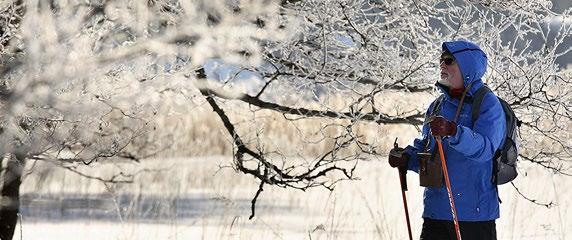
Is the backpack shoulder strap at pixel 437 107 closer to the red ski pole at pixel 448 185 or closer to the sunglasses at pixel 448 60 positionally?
the sunglasses at pixel 448 60

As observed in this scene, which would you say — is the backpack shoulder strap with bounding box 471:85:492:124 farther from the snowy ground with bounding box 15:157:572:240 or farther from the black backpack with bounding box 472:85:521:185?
the snowy ground with bounding box 15:157:572:240

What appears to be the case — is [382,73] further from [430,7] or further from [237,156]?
[237,156]

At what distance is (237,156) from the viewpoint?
7707 mm

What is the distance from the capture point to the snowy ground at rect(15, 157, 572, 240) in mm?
8875

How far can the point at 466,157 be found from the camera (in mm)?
4590

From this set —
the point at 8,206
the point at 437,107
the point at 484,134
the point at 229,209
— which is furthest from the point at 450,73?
the point at 8,206

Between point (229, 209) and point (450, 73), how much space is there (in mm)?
4226

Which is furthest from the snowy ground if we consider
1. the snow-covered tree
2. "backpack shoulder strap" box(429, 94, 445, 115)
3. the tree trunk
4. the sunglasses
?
the sunglasses

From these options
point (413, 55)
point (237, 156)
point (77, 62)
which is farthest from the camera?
point (237, 156)

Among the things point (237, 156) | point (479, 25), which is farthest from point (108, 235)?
point (479, 25)

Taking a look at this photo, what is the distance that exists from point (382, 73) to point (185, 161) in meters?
7.94

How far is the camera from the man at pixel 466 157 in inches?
177

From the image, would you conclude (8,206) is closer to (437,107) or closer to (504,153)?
(437,107)

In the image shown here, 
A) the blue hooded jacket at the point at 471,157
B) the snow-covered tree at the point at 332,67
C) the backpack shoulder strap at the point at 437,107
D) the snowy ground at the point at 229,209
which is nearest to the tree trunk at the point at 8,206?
the snowy ground at the point at 229,209
